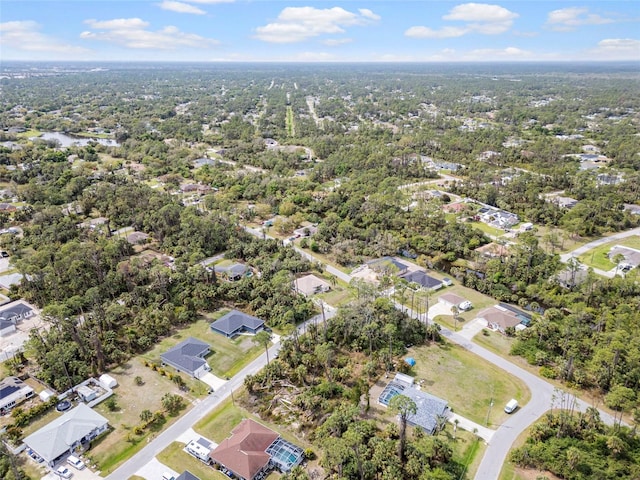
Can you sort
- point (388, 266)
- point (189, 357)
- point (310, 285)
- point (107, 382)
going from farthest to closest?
point (388, 266) → point (310, 285) → point (189, 357) → point (107, 382)

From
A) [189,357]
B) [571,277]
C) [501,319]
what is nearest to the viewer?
[189,357]

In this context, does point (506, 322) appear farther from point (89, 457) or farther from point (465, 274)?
point (89, 457)

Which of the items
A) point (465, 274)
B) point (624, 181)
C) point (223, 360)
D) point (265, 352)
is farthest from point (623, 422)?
point (624, 181)

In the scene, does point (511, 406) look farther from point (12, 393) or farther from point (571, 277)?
point (12, 393)

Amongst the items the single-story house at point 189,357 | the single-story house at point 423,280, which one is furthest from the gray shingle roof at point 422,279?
the single-story house at point 189,357

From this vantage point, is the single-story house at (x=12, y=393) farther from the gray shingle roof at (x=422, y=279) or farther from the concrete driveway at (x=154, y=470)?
the gray shingle roof at (x=422, y=279)

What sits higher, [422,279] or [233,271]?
[233,271]

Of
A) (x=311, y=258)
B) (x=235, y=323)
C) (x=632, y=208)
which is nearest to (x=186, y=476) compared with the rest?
(x=235, y=323)
